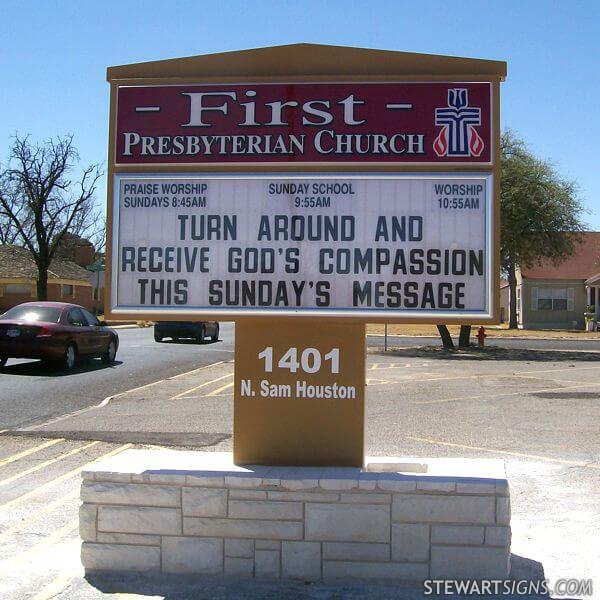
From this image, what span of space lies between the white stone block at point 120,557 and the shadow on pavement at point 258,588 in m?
0.06

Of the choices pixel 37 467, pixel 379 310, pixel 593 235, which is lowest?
pixel 37 467

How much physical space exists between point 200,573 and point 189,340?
27345 millimetres

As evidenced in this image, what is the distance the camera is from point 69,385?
1517 centimetres

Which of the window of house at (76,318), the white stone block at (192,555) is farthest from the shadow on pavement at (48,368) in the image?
the white stone block at (192,555)

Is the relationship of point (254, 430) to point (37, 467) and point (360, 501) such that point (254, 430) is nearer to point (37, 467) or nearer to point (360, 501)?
point (360, 501)

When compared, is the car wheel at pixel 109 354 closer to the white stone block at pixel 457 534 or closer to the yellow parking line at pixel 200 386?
the yellow parking line at pixel 200 386

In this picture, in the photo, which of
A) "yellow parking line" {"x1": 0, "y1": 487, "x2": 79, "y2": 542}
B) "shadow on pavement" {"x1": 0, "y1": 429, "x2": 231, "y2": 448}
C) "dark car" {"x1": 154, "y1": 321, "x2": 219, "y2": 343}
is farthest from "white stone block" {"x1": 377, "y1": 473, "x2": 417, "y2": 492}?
"dark car" {"x1": 154, "y1": 321, "x2": 219, "y2": 343}

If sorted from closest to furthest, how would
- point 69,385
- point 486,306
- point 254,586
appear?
point 254,586, point 486,306, point 69,385

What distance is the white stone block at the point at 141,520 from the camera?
16.1 ft

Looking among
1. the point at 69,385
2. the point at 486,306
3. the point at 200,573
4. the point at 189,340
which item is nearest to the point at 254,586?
the point at 200,573

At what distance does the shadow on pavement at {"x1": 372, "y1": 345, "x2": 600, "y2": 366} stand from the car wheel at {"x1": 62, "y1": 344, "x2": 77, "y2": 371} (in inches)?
428

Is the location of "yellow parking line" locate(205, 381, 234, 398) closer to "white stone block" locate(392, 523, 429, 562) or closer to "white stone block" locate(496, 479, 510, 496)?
"white stone block" locate(392, 523, 429, 562)

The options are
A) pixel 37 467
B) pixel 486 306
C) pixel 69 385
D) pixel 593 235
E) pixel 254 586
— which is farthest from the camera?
pixel 593 235

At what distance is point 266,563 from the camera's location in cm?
482
